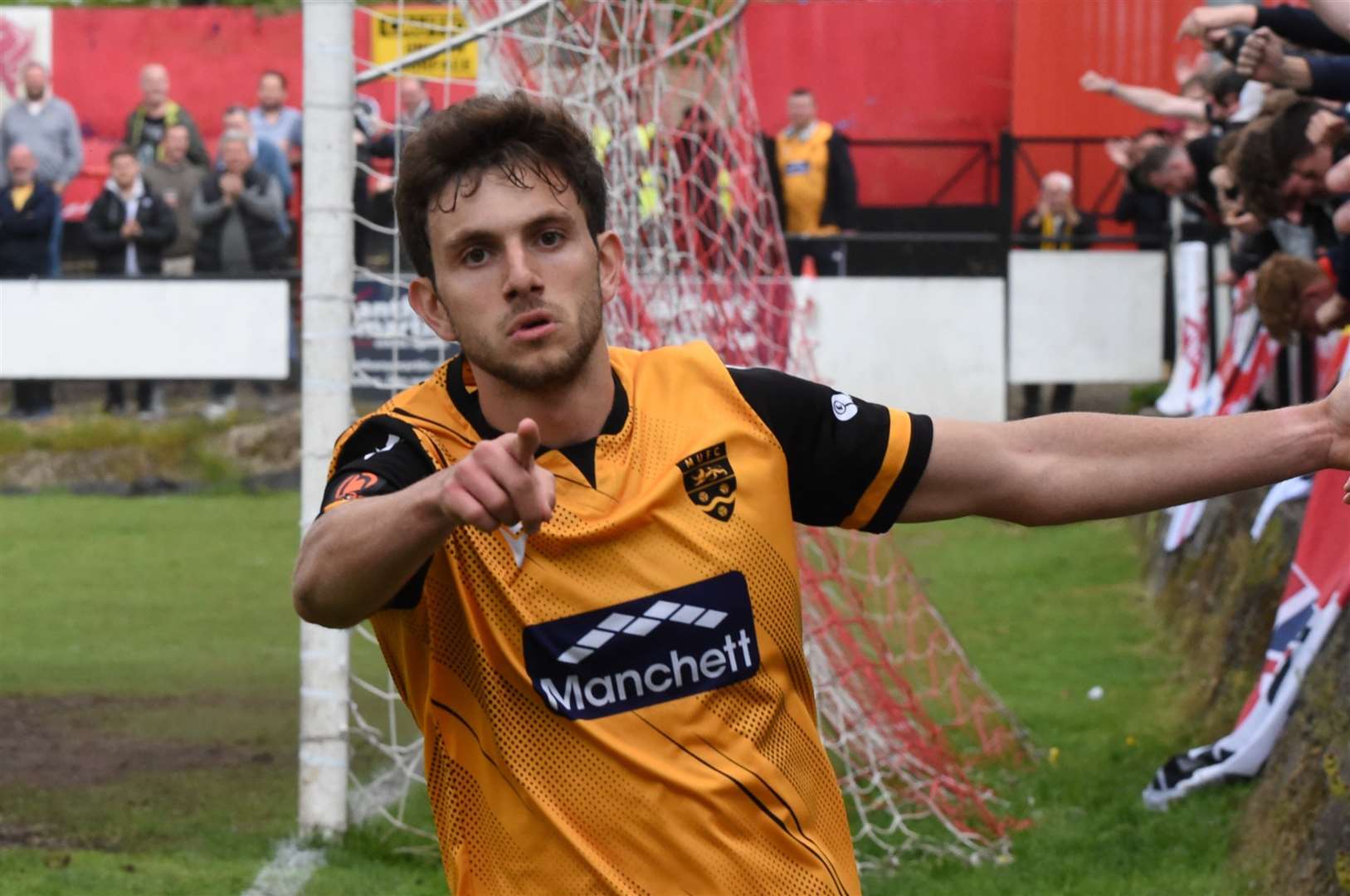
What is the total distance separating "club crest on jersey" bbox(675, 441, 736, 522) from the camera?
10.1 feet

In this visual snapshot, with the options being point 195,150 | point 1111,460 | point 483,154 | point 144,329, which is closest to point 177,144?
point 195,150

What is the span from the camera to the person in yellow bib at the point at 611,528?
9.80 feet

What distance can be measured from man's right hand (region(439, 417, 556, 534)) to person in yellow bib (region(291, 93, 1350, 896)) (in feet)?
1.37

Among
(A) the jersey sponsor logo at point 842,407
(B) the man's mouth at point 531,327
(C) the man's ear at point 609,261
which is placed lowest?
(A) the jersey sponsor logo at point 842,407

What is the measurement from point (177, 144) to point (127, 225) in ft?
3.32

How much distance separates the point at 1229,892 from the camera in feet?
19.4

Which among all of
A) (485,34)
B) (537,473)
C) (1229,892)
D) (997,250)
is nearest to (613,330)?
(485,34)

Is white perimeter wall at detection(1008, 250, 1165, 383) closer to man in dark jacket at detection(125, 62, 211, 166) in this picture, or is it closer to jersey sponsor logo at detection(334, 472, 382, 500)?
man in dark jacket at detection(125, 62, 211, 166)

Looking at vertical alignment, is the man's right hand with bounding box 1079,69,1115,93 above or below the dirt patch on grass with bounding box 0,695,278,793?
above

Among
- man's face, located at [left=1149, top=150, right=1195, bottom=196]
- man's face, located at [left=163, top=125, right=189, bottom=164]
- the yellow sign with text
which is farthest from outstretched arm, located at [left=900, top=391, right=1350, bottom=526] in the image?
man's face, located at [left=163, top=125, right=189, bottom=164]

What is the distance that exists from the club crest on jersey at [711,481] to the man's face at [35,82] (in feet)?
55.3

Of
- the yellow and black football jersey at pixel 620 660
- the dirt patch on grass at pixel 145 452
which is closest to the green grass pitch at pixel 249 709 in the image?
the dirt patch on grass at pixel 145 452

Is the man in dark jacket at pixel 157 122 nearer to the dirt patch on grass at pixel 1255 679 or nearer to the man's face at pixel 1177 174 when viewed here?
the dirt patch on grass at pixel 1255 679

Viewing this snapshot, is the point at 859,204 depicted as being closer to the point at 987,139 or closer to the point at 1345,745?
the point at 987,139
